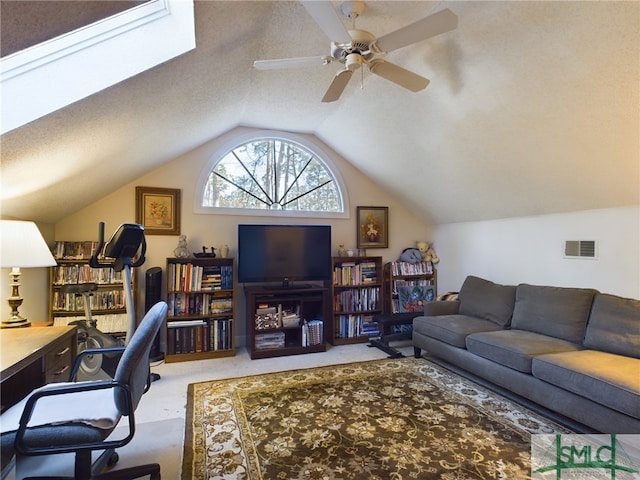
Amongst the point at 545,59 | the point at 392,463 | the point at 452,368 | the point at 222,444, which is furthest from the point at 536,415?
the point at 545,59

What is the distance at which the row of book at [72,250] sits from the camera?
343 cm

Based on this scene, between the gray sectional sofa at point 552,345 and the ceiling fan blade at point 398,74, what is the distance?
7.02 ft

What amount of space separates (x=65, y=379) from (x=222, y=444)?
3.67ft

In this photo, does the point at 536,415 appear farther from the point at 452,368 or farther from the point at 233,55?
the point at 233,55

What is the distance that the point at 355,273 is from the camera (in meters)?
4.54

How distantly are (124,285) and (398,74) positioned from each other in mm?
2787

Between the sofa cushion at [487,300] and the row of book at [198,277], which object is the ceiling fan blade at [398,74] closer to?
the sofa cushion at [487,300]

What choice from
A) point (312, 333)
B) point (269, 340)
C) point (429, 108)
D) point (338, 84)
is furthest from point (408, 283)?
point (338, 84)

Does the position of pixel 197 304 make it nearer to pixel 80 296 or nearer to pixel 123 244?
pixel 80 296

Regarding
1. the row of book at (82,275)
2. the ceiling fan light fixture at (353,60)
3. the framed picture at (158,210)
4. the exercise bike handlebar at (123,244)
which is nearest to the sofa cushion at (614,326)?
the ceiling fan light fixture at (353,60)

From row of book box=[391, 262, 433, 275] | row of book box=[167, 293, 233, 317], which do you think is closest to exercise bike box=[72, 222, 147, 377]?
row of book box=[167, 293, 233, 317]

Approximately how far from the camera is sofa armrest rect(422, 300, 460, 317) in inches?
156

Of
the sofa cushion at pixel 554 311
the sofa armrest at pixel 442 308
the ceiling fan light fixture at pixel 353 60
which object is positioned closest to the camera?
the ceiling fan light fixture at pixel 353 60

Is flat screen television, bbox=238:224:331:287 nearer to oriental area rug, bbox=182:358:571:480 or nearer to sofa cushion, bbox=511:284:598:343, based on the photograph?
oriental area rug, bbox=182:358:571:480
